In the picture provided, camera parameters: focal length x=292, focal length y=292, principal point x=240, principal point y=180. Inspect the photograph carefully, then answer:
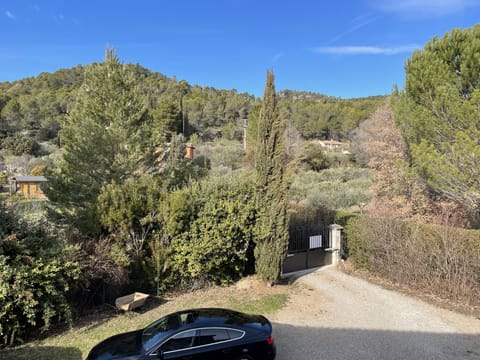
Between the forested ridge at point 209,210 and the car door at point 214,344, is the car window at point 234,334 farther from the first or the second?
the forested ridge at point 209,210

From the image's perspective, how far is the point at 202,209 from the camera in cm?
822

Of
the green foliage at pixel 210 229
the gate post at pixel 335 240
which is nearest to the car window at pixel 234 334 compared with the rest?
the green foliage at pixel 210 229

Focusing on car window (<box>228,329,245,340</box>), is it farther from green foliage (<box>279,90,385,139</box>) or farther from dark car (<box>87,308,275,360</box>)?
green foliage (<box>279,90,385,139</box>)

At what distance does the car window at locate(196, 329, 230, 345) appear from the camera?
13.1ft

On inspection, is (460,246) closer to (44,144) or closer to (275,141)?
(275,141)

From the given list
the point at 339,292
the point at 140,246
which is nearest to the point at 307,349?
the point at 339,292

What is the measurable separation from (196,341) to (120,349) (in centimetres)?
109

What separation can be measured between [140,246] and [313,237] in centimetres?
578

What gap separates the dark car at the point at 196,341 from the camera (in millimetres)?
3867

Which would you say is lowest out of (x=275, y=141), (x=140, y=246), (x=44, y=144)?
(x=140, y=246)

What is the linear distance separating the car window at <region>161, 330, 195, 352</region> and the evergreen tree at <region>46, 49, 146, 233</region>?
9.53 metres

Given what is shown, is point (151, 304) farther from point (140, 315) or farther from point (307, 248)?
point (307, 248)

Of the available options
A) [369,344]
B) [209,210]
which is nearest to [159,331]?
[369,344]

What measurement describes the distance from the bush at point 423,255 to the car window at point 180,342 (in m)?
7.00
